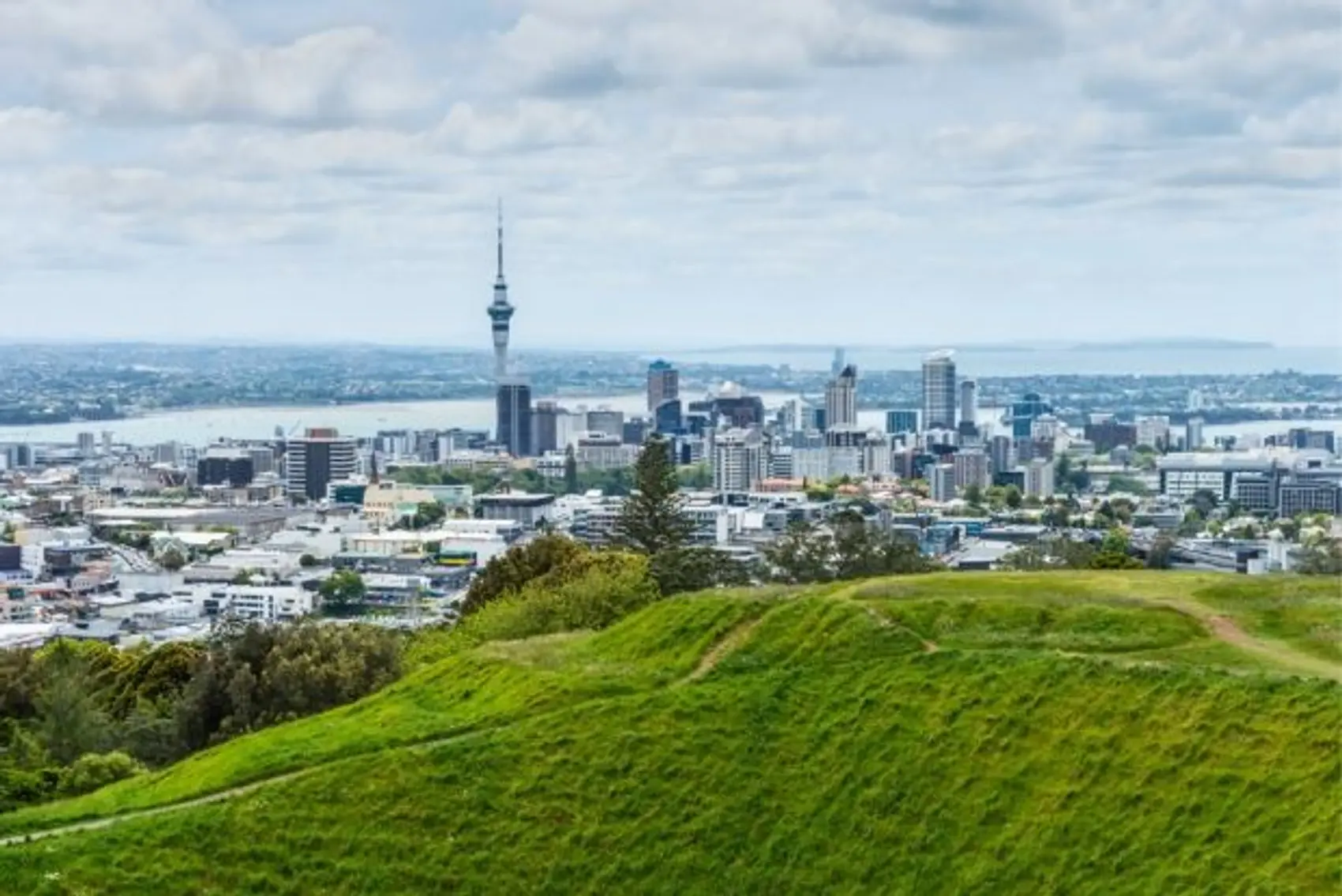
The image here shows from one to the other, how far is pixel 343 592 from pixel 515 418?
291ft

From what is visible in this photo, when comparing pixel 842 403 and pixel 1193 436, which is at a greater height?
pixel 842 403

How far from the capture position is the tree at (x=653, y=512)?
124 feet

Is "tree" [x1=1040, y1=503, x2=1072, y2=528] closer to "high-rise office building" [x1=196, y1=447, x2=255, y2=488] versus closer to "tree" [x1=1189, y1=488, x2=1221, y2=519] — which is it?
"tree" [x1=1189, y1=488, x2=1221, y2=519]

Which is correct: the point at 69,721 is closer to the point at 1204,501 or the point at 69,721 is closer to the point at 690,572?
the point at 690,572

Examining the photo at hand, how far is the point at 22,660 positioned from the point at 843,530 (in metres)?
14.3

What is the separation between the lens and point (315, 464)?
466ft

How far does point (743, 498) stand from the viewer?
119000 millimetres

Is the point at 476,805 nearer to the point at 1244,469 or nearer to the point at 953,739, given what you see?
the point at 953,739

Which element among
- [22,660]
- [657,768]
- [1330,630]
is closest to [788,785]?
[657,768]

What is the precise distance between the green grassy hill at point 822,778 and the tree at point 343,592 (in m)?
63.5

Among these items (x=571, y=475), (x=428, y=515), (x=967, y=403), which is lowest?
(x=428, y=515)

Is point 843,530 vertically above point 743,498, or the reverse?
point 843,530

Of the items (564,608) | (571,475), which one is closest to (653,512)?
(564,608)

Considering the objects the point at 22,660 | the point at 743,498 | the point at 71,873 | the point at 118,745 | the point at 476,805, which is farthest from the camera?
the point at 743,498
